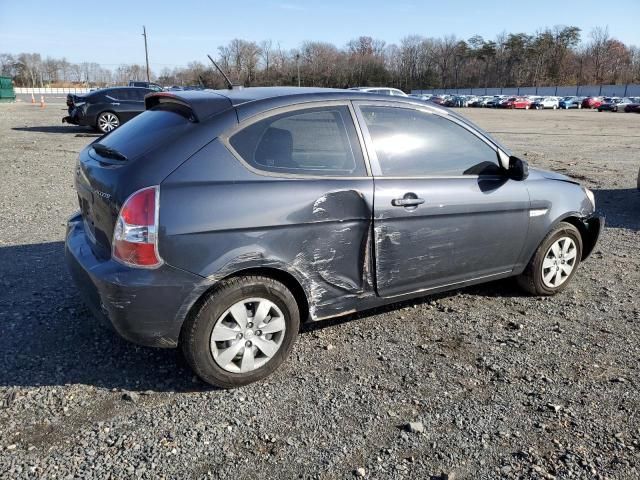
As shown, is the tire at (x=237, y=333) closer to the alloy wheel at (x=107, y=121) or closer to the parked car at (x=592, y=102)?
the alloy wheel at (x=107, y=121)

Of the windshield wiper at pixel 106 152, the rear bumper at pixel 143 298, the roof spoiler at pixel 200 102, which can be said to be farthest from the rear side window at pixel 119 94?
the rear bumper at pixel 143 298

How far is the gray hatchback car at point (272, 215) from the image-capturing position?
287 cm

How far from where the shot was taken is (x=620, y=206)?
27.2 feet

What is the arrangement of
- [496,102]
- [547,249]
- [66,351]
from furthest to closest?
[496,102] < [547,249] < [66,351]

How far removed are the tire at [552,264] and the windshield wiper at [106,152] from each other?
3374 millimetres

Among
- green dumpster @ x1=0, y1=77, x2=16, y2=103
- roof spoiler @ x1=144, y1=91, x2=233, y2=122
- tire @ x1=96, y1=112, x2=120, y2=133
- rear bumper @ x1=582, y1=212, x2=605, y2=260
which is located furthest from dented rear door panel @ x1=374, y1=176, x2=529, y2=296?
green dumpster @ x1=0, y1=77, x2=16, y2=103

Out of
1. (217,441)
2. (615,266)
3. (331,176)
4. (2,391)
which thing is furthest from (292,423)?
(615,266)

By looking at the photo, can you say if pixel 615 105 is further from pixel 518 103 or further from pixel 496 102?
pixel 496 102

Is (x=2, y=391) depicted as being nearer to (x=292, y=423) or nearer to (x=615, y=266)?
(x=292, y=423)

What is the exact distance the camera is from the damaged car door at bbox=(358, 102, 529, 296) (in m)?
3.53

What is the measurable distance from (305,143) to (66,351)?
83.6 inches

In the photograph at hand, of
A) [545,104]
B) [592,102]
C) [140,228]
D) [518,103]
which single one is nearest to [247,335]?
[140,228]

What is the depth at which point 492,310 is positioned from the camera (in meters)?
4.38

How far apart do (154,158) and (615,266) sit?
15.9ft
